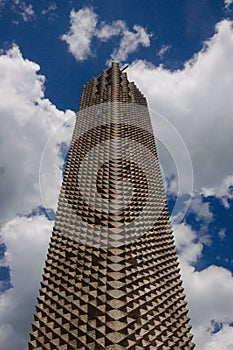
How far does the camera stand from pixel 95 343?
7.94 m

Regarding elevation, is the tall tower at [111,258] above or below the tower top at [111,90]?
below

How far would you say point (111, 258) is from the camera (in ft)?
32.6

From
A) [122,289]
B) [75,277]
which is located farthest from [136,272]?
[75,277]

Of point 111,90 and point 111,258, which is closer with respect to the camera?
point 111,258

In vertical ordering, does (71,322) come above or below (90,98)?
below

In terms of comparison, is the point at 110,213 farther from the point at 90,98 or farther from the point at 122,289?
the point at 90,98

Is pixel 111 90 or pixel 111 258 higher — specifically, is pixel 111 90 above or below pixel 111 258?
above

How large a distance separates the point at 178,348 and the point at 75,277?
4.05 m

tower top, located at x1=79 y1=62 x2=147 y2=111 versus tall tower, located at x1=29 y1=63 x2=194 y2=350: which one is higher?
tower top, located at x1=79 y1=62 x2=147 y2=111

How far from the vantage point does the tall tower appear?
8555 millimetres

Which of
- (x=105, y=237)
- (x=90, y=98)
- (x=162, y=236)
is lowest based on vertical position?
(x=105, y=237)

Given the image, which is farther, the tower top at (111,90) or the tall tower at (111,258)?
the tower top at (111,90)

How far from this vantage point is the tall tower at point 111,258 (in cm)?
855

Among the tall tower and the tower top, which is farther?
the tower top
